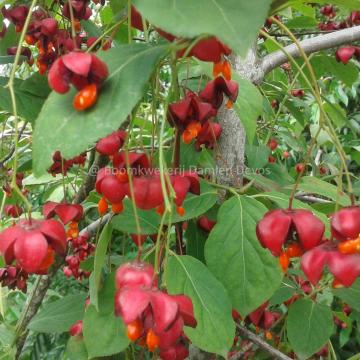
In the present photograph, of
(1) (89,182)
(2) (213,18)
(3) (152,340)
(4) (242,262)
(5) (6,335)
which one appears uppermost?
(2) (213,18)

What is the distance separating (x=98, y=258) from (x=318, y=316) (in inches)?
18.9

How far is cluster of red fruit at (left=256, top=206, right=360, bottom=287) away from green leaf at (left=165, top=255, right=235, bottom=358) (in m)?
0.12

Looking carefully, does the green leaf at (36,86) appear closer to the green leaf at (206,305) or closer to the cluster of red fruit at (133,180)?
the cluster of red fruit at (133,180)

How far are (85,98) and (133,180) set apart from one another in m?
0.13

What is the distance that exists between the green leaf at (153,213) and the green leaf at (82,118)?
0.29 meters

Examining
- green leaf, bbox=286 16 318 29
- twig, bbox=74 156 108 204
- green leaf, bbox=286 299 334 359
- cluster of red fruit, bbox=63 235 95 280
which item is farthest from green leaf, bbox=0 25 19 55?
green leaf, bbox=286 299 334 359

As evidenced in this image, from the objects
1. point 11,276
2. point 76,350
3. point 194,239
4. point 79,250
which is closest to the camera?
point 76,350

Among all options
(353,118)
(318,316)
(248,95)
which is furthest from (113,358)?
(353,118)

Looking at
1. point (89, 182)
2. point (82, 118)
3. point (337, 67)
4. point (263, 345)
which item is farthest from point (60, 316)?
point (337, 67)

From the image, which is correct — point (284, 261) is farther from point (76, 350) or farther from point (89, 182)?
point (89, 182)

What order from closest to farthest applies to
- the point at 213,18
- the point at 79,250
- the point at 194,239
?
the point at 213,18, the point at 194,239, the point at 79,250

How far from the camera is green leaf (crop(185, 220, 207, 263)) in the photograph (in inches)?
33.2

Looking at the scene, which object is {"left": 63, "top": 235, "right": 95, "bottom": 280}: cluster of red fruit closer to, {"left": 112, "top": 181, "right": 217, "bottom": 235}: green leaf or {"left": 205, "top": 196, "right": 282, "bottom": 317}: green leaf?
{"left": 112, "top": 181, "right": 217, "bottom": 235}: green leaf

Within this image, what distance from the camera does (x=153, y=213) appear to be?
0.76 metres
